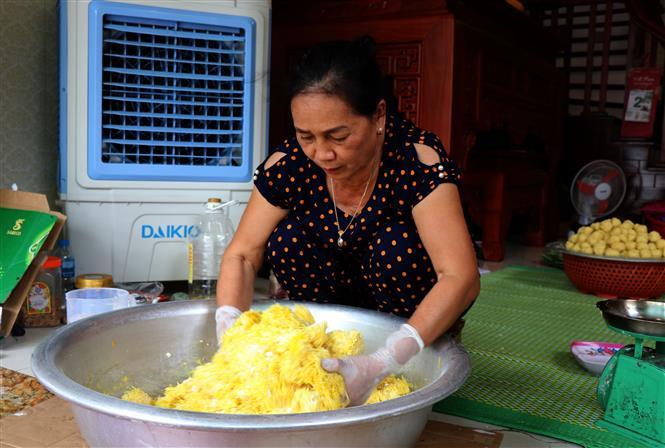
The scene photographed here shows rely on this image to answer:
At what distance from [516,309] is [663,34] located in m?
2.65

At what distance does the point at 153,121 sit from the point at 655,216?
299 centimetres

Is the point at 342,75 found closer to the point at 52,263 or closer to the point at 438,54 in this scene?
the point at 52,263

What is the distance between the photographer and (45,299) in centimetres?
194

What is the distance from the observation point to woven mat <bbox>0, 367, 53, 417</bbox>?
4.49 ft

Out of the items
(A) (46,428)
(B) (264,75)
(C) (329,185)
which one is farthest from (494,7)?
(A) (46,428)

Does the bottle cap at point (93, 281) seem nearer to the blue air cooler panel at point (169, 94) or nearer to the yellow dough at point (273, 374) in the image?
the blue air cooler panel at point (169, 94)

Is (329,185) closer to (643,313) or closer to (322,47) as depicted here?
(322,47)

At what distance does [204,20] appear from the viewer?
2258 mm

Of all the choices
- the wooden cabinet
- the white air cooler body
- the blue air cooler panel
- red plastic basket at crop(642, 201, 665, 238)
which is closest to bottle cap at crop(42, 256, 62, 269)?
the white air cooler body

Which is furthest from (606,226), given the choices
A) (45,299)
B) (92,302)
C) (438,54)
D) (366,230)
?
(45,299)

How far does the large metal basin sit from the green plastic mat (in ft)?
0.98

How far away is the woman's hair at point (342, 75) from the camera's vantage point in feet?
3.95

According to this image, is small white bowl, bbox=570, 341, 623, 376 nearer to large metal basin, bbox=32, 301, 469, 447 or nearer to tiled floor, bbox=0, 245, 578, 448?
tiled floor, bbox=0, 245, 578, 448

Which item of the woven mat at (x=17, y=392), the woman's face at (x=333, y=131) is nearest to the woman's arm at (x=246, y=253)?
the woman's face at (x=333, y=131)
